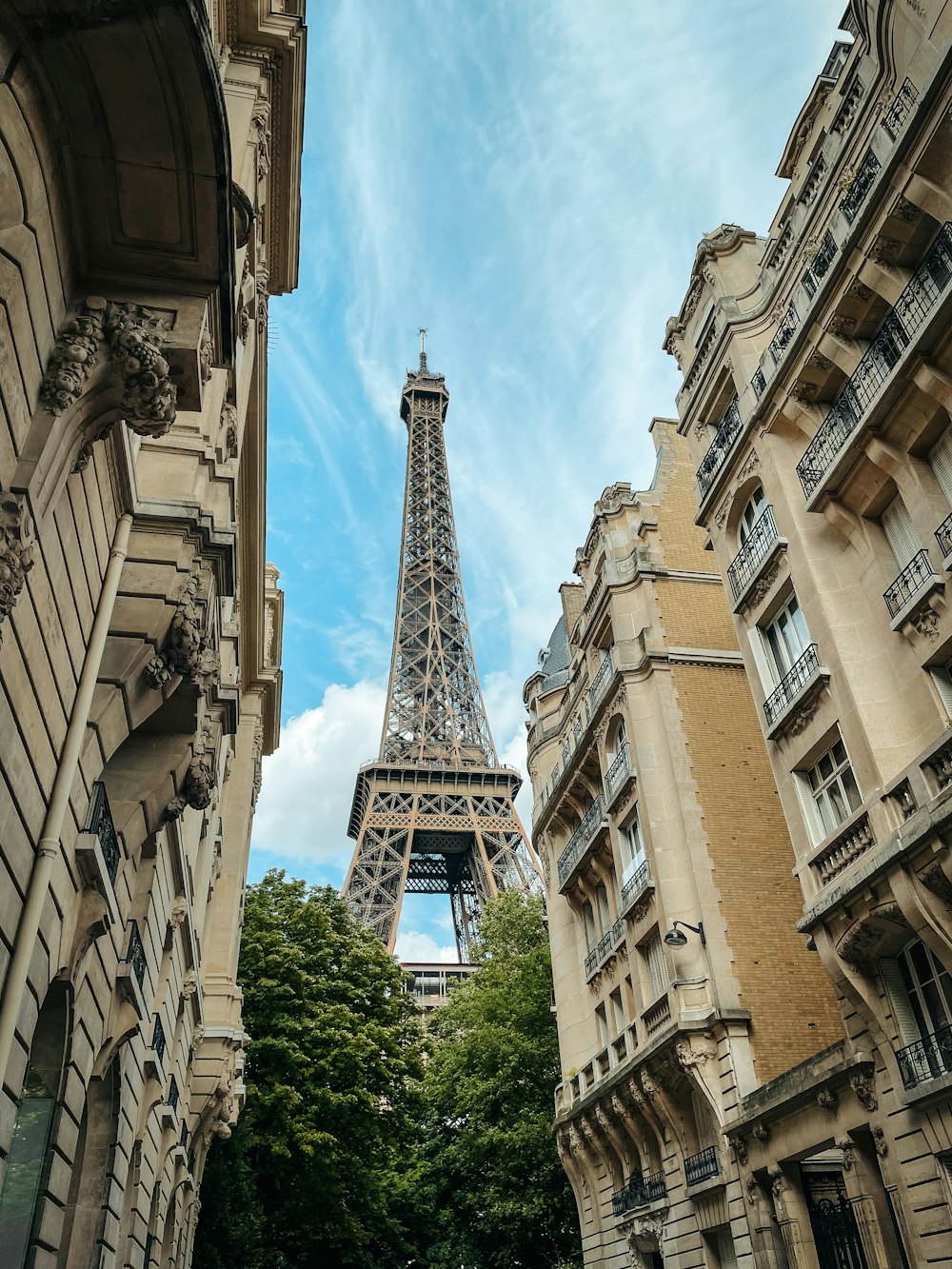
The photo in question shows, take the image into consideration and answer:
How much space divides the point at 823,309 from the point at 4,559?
43.9 ft

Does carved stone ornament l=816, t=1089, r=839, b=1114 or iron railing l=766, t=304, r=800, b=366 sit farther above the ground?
iron railing l=766, t=304, r=800, b=366

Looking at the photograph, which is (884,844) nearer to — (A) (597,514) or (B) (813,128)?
(B) (813,128)

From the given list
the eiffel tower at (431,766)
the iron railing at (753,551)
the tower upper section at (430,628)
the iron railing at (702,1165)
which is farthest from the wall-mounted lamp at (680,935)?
the tower upper section at (430,628)

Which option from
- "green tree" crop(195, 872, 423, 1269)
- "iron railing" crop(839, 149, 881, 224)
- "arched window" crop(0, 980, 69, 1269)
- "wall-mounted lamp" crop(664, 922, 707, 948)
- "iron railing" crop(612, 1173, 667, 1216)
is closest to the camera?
"arched window" crop(0, 980, 69, 1269)

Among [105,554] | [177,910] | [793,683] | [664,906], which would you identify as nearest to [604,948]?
[664,906]

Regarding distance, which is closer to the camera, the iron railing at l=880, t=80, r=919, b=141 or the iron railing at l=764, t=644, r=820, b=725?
the iron railing at l=880, t=80, r=919, b=141

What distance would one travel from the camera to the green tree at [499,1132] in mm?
30000

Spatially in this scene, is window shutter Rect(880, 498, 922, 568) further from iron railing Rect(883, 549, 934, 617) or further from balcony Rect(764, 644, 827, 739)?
balcony Rect(764, 644, 827, 739)

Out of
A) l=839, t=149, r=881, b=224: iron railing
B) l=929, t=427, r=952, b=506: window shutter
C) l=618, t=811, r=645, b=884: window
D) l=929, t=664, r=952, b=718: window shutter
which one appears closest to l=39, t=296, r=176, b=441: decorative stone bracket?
l=929, t=427, r=952, b=506: window shutter

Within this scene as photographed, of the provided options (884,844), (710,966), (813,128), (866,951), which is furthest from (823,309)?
(710,966)

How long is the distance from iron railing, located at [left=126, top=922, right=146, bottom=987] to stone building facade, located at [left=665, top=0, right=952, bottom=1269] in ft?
31.1

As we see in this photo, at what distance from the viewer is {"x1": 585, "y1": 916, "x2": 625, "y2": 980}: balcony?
24328 millimetres

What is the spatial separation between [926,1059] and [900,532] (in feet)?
24.1

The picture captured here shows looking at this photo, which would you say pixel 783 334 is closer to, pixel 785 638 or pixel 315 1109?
pixel 785 638
